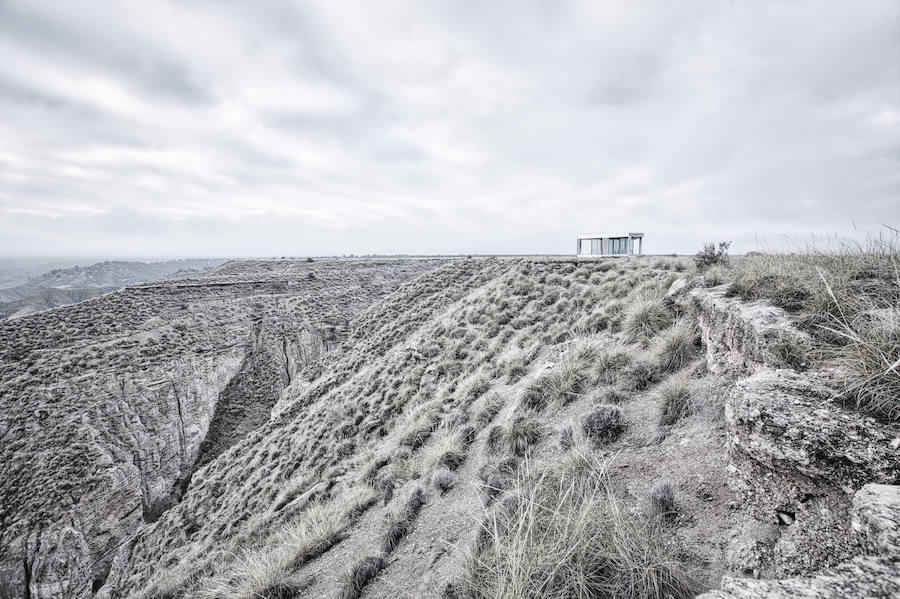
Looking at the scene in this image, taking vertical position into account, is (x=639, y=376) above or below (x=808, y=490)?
below

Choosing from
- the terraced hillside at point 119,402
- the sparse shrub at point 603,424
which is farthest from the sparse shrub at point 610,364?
the terraced hillside at point 119,402

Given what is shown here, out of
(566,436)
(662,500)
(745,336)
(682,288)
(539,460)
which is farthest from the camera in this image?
(682,288)

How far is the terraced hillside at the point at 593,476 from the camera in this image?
2250mm

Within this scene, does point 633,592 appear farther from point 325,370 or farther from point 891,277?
point 325,370

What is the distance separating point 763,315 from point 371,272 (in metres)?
40.0

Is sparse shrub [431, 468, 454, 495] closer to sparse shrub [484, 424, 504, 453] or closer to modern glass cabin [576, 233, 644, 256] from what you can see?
sparse shrub [484, 424, 504, 453]

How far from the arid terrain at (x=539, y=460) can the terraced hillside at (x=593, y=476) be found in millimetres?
23

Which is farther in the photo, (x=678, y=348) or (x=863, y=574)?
(x=678, y=348)

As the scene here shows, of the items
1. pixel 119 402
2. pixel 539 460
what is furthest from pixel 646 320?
pixel 119 402

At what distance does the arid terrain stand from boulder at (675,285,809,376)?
0.10 ft

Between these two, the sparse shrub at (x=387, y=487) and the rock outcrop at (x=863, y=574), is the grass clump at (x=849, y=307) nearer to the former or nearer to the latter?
the rock outcrop at (x=863, y=574)

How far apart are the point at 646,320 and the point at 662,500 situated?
470 centimetres

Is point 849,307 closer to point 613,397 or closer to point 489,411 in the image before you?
point 613,397

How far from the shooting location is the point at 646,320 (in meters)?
6.88
